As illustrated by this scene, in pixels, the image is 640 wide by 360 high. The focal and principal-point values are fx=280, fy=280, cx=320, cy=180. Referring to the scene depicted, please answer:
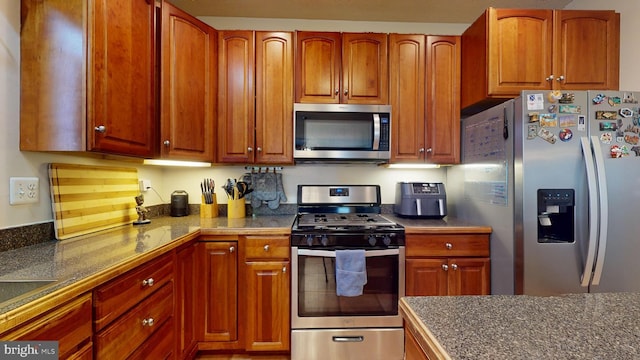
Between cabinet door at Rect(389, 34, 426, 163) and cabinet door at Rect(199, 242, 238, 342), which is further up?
cabinet door at Rect(389, 34, 426, 163)

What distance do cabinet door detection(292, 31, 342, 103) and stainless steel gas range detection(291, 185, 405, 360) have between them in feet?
3.31

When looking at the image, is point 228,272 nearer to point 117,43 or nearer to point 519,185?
point 117,43

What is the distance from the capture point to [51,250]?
1.23 m

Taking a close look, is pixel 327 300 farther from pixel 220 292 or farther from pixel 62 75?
pixel 62 75

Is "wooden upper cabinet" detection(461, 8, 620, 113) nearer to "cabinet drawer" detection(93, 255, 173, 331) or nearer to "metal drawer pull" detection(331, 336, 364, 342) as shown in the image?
"metal drawer pull" detection(331, 336, 364, 342)

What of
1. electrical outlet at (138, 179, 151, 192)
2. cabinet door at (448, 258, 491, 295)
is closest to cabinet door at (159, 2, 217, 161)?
electrical outlet at (138, 179, 151, 192)

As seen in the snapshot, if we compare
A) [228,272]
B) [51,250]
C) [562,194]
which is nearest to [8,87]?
[51,250]

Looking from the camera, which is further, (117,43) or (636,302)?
(117,43)

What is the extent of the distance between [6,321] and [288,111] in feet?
5.83

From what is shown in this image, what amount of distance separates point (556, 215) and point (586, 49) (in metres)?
1.23

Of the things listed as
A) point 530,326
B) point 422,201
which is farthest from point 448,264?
point 530,326

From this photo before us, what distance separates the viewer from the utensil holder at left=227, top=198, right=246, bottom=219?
7.36 ft

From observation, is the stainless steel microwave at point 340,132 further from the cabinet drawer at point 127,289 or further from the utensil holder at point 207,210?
the cabinet drawer at point 127,289

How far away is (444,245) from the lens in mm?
1900
